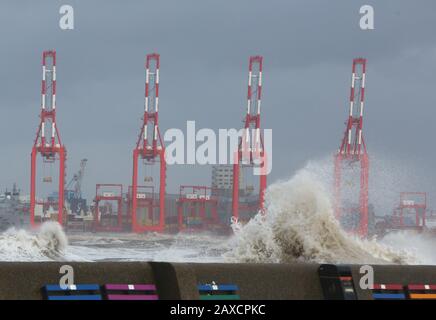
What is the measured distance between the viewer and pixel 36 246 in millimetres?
26906

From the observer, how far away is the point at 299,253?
619 inches

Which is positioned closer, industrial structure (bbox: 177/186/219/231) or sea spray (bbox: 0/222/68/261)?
sea spray (bbox: 0/222/68/261)

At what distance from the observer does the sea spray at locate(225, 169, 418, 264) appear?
51.4 ft

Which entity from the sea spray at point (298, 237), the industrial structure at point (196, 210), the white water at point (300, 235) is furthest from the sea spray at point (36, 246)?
the industrial structure at point (196, 210)

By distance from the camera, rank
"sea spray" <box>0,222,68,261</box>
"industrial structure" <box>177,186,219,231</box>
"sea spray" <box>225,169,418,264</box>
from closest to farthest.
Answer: "sea spray" <box>225,169,418,264</box> < "sea spray" <box>0,222,68,261</box> < "industrial structure" <box>177,186,219,231</box>

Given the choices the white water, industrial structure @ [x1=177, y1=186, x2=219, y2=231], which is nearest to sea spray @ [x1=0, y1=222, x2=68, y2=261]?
the white water

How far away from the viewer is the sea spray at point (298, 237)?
15.7 meters

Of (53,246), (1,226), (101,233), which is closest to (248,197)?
(101,233)

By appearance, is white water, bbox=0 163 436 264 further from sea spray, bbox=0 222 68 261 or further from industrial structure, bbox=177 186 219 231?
industrial structure, bbox=177 186 219 231

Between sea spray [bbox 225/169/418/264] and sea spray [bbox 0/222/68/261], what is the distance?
28.7 feet

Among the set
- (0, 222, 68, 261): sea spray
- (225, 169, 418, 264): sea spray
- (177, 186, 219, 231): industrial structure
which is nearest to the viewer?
(225, 169, 418, 264): sea spray

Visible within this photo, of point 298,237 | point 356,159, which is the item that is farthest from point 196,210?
point 298,237
